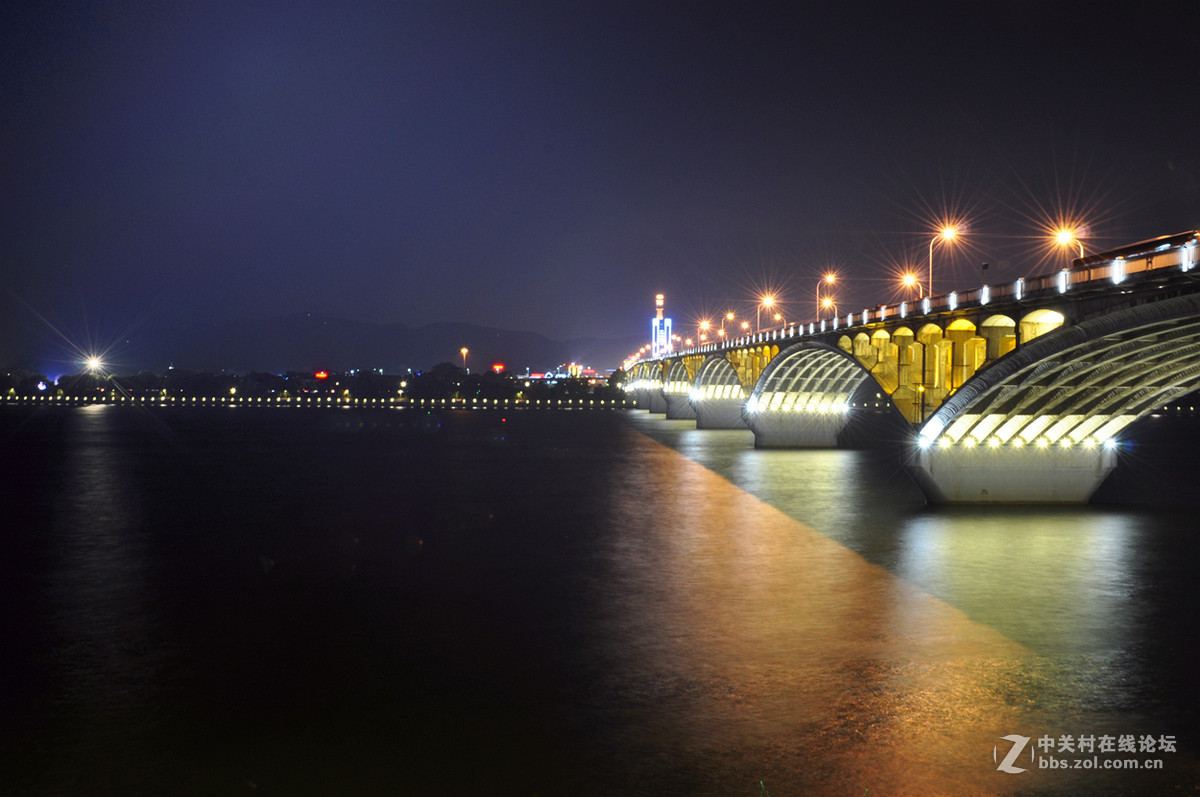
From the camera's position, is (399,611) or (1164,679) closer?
(1164,679)

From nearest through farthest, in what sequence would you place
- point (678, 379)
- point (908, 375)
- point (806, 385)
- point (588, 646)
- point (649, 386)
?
point (588, 646) → point (908, 375) → point (806, 385) → point (678, 379) → point (649, 386)


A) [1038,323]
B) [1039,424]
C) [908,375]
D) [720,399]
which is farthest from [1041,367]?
[720,399]

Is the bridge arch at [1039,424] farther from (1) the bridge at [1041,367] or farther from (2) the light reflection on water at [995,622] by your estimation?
(2) the light reflection on water at [995,622]

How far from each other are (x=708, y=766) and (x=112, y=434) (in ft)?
304

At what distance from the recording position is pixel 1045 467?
35188mm

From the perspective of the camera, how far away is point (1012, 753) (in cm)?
1134

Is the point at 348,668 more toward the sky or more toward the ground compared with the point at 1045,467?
more toward the ground

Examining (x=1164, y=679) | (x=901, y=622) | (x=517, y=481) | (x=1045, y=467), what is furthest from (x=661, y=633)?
(x=517, y=481)

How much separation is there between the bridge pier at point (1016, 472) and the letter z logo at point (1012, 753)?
79.6ft

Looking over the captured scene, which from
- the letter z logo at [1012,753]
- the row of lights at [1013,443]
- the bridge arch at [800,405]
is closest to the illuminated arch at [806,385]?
the bridge arch at [800,405]

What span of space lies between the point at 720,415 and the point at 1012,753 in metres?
94.9

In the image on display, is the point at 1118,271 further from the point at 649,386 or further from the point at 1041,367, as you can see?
the point at 649,386

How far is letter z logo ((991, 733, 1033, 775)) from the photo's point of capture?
1090 cm

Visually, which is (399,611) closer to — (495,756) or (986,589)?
(495,756)
